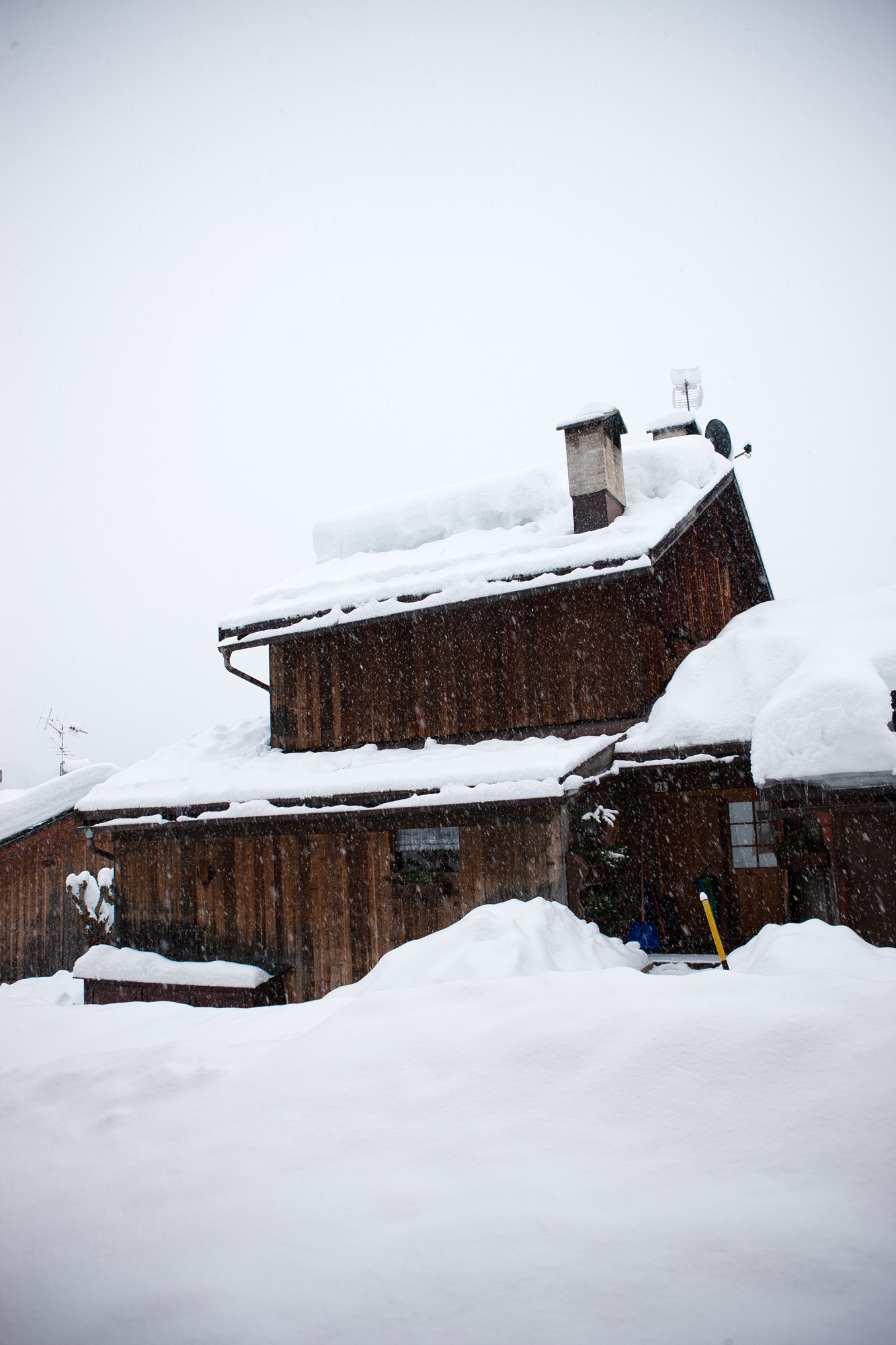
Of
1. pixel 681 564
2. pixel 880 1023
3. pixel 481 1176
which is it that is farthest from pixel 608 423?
pixel 481 1176

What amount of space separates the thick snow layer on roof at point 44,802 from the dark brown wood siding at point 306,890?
218 inches

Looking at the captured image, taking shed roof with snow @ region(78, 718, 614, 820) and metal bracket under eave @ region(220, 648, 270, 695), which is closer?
shed roof with snow @ region(78, 718, 614, 820)

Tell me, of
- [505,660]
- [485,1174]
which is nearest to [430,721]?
[505,660]

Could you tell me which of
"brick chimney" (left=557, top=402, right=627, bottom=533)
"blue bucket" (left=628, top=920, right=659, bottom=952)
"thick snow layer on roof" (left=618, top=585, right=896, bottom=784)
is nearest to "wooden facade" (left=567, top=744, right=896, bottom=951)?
"blue bucket" (left=628, top=920, right=659, bottom=952)

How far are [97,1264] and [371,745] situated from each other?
838 centimetres

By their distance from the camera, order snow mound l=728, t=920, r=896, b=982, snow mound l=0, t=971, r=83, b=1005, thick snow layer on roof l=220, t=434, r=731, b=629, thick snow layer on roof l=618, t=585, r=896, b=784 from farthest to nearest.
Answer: snow mound l=0, t=971, r=83, b=1005, thick snow layer on roof l=220, t=434, r=731, b=629, thick snow layer on roof l=618, t=585, r=896, b=784, snow mound l=728, t=920, r=896, b=982

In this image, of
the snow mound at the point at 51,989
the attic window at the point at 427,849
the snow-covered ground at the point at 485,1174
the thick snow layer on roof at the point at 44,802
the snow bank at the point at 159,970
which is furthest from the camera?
the thick snow layer on roof at the point at 44,802

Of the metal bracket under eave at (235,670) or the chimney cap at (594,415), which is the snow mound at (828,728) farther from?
the metal bracket under eave at (235,670)

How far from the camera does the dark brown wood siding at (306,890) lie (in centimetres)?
823

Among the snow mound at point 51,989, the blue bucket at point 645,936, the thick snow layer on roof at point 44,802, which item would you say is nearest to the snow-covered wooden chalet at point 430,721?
the blue bucket at point 645,936

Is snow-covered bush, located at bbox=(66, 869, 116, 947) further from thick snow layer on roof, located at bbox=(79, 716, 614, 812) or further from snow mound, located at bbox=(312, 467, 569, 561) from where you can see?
snow mound, located at bbox=(312, 467, 569, 561)

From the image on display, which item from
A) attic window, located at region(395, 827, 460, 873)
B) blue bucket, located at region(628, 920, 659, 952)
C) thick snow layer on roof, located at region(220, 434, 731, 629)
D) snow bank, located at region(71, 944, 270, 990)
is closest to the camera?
blue bucket, located at region(628, 920, 659, 952)

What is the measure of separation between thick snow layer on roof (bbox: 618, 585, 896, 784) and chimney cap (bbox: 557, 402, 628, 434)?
3520mm

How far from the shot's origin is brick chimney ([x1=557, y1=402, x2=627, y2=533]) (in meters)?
10.5
